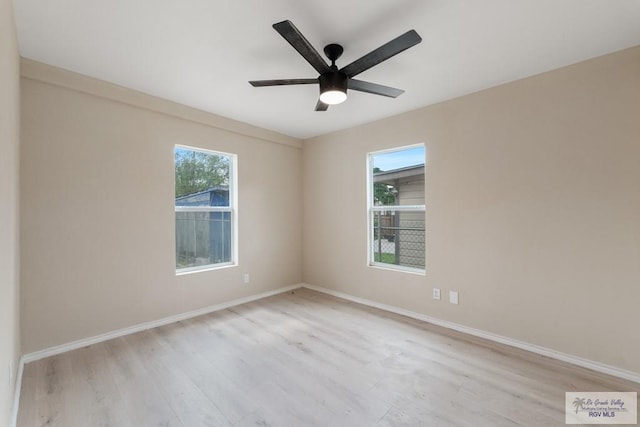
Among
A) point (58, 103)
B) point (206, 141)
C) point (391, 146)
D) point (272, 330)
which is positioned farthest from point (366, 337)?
point (58, 103)

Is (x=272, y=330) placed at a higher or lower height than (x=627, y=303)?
lower

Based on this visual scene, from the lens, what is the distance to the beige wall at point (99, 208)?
238cm

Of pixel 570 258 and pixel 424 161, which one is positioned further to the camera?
pixel 424 161

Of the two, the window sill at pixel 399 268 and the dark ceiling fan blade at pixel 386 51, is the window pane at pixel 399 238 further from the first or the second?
the dark ceiling fan blade at pixel 386 51

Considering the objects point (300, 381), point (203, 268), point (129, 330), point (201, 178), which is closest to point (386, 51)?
point (300, 381)

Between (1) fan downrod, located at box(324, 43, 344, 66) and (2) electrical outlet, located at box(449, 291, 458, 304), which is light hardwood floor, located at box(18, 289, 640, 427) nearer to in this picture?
(2) electrical outlet, located at box(449, 291, 458, 304)

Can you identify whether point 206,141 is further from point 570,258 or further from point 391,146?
point 570,258

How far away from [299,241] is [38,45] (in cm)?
363

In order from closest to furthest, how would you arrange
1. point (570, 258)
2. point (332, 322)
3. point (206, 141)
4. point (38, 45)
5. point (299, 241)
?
point (38, 45), point (570, 258), point (332, 322), point (206, 141), point (299, 241)

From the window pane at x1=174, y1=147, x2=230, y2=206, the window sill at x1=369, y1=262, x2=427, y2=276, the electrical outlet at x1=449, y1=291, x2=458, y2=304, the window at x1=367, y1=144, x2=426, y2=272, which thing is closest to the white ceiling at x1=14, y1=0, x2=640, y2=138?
the window pane at x1=174, y1=147, x2=230, y2=206

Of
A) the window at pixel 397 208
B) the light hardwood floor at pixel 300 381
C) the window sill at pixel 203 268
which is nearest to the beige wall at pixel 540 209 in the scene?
the window at pixel 397 208

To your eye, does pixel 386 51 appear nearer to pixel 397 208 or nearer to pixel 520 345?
pixel 397 208

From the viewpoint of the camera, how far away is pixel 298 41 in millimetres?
1628

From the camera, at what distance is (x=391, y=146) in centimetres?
358
